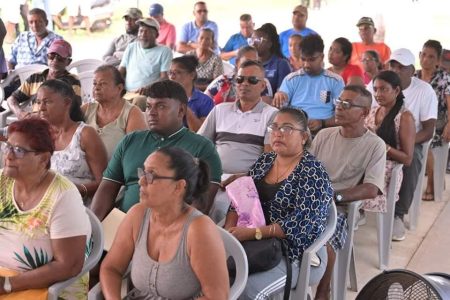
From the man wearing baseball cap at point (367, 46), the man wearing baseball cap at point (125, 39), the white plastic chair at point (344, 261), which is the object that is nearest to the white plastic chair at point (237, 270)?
the white plastic chair at point (344, 261)

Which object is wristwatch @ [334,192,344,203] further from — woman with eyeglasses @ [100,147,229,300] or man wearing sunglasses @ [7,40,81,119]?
man wearing sunglasses @ [7,40,81,119]

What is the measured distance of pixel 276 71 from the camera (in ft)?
17.8

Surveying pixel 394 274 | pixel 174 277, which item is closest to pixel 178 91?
pixel 174 277

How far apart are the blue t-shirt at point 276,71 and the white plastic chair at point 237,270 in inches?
128

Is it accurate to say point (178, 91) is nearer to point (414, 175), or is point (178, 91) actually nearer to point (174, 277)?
point (174, 277)

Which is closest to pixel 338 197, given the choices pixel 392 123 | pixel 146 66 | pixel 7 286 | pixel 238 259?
pixel 392 123

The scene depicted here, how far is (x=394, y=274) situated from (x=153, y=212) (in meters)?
0.78

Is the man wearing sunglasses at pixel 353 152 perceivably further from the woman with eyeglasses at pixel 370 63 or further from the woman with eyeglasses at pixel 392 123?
the woman with eyeglasses at pixel 370 63

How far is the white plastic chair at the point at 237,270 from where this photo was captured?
7.23ft

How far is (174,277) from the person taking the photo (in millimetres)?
2080

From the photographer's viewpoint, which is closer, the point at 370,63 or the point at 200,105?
the point at 200,105

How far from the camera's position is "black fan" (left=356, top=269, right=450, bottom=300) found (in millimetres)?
1737

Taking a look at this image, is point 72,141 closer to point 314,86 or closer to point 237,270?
point 237,270

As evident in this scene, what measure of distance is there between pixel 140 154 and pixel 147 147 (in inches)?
1.7
